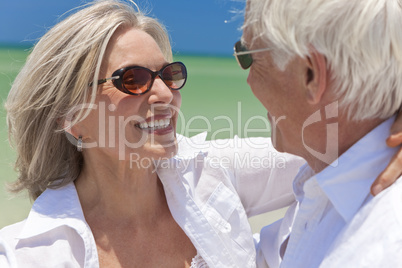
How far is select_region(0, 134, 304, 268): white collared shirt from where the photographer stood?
89.4 inches

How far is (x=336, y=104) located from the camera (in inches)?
59.0

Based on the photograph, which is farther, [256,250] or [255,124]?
[255,124]

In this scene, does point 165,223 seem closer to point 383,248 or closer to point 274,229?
point 274,229

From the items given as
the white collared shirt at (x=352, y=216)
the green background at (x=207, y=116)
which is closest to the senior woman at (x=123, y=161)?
the green background at (x=207, y=116)

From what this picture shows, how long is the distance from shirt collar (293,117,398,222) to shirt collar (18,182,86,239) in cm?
131

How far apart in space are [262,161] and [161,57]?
2.38 ft

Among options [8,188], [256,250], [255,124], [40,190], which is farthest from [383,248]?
[255,124]

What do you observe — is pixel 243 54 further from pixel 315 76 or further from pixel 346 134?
pixel 346 134

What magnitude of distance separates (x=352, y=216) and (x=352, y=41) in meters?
0.47

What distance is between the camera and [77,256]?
2328 mm

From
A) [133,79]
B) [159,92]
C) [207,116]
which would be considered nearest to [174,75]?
[159,92]

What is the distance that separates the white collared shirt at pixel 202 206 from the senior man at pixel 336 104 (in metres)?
A: 0.80

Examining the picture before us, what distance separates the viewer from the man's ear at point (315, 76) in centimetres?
146

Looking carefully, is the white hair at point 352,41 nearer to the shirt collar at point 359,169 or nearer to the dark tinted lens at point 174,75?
the shirt collar at point 359,169
